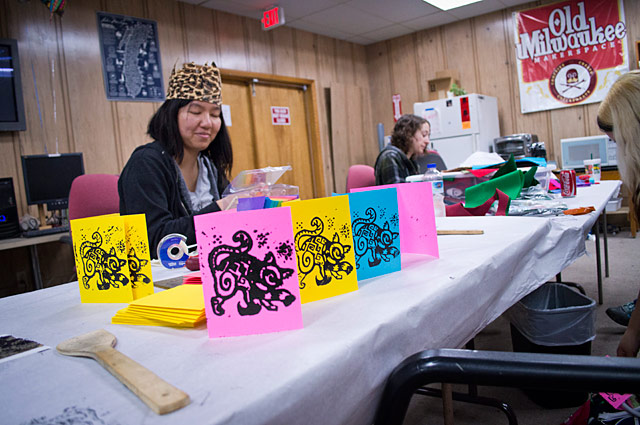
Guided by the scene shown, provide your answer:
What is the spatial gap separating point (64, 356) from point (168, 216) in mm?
925

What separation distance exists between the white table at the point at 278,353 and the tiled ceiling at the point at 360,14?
403 cm

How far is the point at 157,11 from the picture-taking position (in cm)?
385

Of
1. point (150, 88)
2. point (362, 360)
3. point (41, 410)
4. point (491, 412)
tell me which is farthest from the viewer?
point (150, 88)

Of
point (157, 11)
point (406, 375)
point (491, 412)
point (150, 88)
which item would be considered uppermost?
point (157, 11)

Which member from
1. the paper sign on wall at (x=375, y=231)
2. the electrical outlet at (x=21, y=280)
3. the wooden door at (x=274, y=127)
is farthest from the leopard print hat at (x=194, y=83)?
the wooden door at (x=274, y=127)

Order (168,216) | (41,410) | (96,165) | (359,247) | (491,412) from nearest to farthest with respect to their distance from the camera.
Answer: (41,410), (359,247), (168,216), (491,412), (96,165)

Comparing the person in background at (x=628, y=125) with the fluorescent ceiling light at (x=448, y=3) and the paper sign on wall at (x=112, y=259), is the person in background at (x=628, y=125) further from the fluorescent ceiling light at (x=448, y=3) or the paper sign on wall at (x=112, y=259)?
the fluorescent ceiling light at (x=448, y=3)

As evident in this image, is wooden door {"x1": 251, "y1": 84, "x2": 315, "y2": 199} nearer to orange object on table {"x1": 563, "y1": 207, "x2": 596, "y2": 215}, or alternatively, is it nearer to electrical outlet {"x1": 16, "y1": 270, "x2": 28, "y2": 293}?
electrical outlet {"x1": 16, "y1": 270, "x2": 28, "y2": 293}

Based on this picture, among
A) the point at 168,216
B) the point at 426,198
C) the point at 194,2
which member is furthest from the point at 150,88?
the point at 426,198

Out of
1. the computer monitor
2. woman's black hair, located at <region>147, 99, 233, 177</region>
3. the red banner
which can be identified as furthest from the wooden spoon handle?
the red banner

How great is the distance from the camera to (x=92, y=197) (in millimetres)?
2221

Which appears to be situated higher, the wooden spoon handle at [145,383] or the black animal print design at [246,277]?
the black animal print design at [246,277]

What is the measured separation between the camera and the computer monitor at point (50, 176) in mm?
2918

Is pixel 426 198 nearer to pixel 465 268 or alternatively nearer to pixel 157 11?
pixel 465 268
